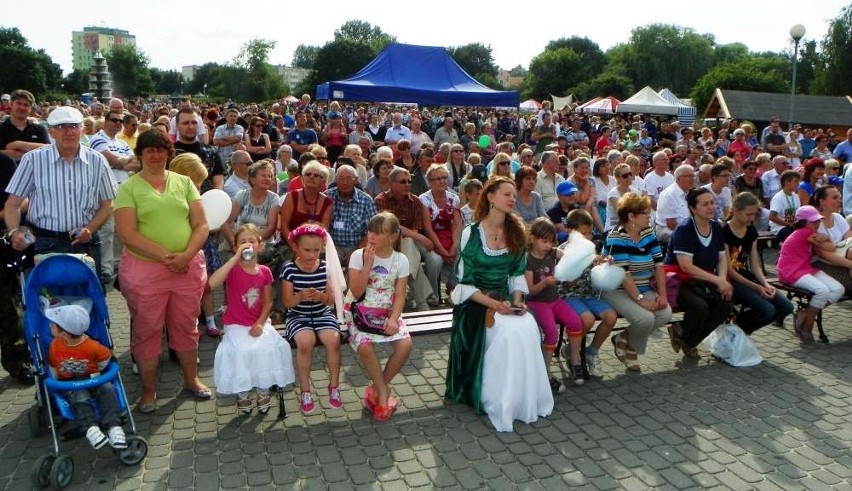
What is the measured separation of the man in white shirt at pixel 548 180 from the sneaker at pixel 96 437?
5954mm

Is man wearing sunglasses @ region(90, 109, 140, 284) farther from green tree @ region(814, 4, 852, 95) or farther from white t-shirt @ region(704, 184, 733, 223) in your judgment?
green tree @ region(814, 4, 852, 95)

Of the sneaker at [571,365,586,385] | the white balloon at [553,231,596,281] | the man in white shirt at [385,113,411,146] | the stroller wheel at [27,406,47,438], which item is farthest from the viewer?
the man in white shirt at [385,113,411,146]

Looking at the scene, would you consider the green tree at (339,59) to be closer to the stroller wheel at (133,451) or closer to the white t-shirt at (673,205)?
the white t-shirt at (673,205)

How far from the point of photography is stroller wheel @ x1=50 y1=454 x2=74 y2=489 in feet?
10.9

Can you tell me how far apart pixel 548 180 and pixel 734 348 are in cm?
357

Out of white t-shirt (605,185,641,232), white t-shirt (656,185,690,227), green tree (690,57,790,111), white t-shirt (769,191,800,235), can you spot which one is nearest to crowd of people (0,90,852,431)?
white t-shirt (605,185,641,232)

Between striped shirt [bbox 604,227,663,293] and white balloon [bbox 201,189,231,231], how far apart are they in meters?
3.01

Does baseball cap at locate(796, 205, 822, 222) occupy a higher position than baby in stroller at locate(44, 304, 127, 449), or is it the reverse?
baseball cap at locate(796, 205, 822, 222)

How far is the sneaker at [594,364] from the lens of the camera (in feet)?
16.8

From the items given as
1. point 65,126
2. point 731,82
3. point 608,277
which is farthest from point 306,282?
point 731,82

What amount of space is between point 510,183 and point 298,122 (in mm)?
8398

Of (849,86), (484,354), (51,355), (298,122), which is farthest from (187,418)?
(849,86)

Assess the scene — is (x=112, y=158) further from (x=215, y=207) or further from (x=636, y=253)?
(x=636, y=253)

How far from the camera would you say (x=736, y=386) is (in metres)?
4.97
